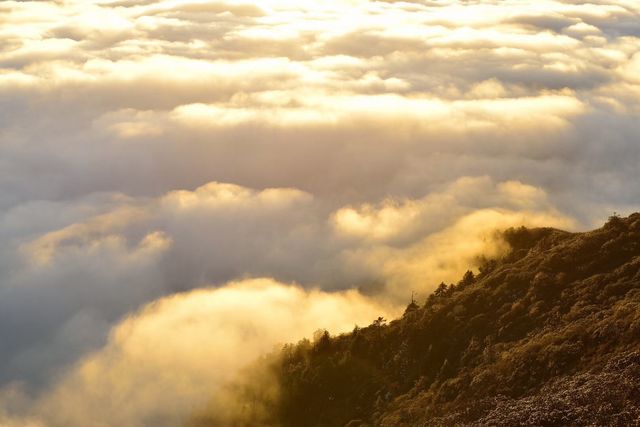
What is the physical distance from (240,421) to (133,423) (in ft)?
106

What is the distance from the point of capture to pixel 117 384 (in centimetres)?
16512

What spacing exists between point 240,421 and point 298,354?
12.4 meters

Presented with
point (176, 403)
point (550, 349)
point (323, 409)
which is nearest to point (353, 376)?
point (323, 409)

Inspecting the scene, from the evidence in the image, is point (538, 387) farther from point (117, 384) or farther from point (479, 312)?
point (117, 384)

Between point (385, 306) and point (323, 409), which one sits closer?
point (323, 409)

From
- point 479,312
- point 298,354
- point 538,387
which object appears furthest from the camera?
point 298,354

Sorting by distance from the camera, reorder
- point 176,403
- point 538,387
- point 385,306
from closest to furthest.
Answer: point 538,387 → point 176,403 → point 385,306

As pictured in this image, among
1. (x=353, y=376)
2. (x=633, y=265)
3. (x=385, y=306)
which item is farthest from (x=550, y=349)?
(x=385, y=306)

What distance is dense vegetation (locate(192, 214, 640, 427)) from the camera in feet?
224

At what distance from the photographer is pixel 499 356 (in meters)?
85.2

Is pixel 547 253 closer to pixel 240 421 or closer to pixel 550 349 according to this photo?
pixel 550 349

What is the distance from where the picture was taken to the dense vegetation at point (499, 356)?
68.2 metres

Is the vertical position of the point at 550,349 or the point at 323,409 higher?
the point at 550,349

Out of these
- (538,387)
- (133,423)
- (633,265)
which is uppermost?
(633,265)
